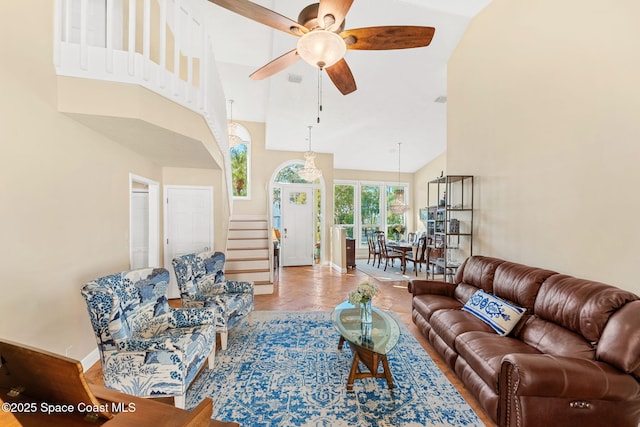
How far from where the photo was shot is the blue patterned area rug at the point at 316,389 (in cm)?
191

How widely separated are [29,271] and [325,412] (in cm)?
235

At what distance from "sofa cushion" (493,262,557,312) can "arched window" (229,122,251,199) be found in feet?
20.2

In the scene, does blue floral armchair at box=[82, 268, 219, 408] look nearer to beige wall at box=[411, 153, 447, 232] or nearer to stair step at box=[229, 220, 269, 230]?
stair step at box=[229, 220, 269, 230]

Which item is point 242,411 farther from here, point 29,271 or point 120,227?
point 120,227

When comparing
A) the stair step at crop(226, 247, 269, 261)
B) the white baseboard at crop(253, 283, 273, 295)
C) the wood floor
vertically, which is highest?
the stair step at crop(226, 247, 269, 261)

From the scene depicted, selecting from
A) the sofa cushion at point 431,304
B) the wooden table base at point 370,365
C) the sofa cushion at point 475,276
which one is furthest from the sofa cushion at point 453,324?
the wooden table base at point 370,365

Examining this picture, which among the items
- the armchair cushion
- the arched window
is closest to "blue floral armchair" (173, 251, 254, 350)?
the armchair cushion

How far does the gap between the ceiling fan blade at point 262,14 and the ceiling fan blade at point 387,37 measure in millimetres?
358

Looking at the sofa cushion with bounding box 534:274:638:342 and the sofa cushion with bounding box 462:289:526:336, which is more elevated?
the sofa cushion with bounding box 534:274:638:342

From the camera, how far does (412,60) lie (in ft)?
13.8

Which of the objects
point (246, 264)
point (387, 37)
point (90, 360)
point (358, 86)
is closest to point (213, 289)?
point (90, 360)

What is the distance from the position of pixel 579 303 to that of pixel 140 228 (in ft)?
16.7

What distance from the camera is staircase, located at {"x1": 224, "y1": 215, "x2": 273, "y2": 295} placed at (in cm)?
484

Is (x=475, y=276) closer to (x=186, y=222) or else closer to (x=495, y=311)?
(x=495, y=311)
